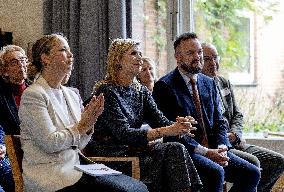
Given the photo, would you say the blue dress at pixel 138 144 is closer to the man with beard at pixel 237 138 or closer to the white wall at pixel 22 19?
the man with beard at pixel 237 138

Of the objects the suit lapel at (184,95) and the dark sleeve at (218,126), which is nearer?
the suit lapel at (184,95)

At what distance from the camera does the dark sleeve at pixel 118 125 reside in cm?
326

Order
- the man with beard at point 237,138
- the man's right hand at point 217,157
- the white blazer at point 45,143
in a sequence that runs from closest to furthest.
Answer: the white blazer at point 45,143
the man's right hand at point 217,157
the man with beard at point 237,138

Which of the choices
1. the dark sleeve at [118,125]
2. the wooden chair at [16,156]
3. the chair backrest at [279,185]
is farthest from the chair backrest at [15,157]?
the chair backrest at [279,185]

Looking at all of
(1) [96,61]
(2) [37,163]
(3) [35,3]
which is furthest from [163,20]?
(2) [37,163]

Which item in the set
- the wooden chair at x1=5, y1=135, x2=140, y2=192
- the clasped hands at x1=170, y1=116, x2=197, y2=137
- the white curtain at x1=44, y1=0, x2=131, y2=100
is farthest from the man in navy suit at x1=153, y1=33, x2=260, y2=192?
Result: the wooden chair at x1=5, y1=135, x2=140, y2=192

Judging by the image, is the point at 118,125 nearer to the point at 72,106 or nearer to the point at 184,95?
the point at 72,106

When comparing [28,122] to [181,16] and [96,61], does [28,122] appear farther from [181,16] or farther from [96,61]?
Answer: [181,16]

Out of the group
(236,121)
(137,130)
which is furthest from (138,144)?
(236,121)

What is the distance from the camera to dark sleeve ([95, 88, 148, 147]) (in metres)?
3.26

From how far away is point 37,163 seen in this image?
Result: 8.93 feet

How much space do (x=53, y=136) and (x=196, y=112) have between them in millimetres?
1290

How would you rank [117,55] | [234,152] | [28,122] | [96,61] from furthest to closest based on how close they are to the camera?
[96,61]
[234,152]
[117,55]
[28,122]

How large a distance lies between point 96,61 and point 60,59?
1833 mm
